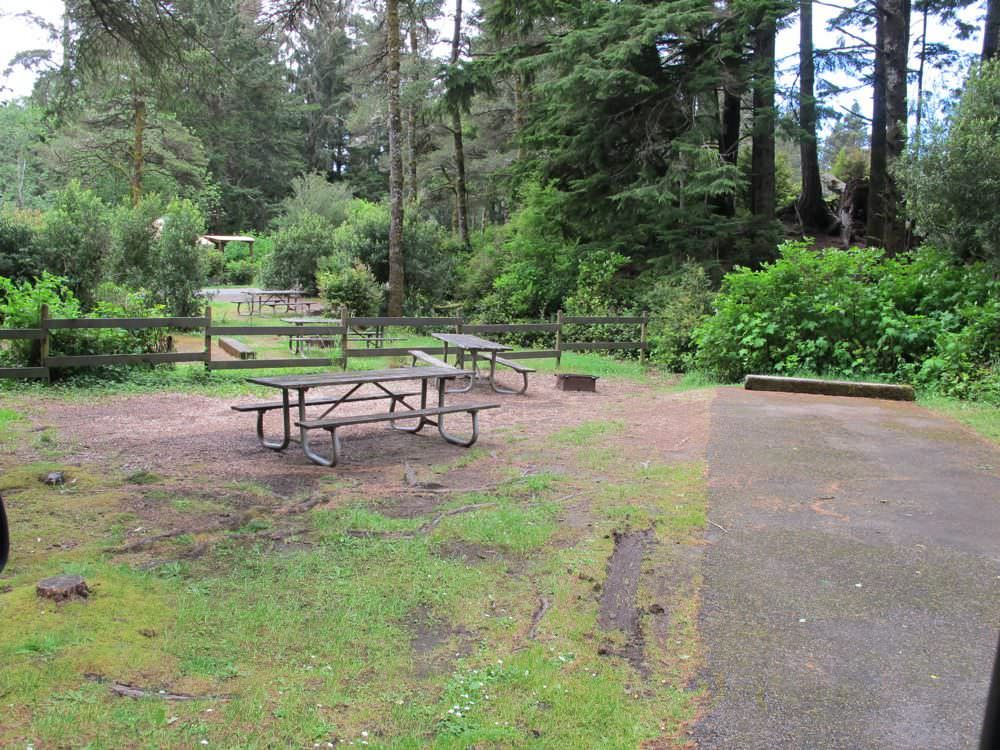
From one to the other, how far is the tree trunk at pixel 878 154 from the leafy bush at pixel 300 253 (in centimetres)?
1800

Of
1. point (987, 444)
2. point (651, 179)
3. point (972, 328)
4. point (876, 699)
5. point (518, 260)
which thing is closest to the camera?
point (876, 699)

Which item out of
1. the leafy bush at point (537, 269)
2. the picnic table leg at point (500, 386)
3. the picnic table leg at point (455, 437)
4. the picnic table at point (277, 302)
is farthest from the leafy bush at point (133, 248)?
the picnic table leg at point (455, 437)

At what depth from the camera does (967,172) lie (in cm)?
1180

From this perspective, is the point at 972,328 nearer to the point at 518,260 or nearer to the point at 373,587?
the point at 373,587

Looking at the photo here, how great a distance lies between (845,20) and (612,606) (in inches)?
1130

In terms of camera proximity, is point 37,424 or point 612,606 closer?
point 612,606

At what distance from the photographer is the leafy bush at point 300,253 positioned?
29062 mm

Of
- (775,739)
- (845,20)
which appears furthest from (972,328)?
(845,20)

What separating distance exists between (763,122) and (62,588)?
19.0 meters

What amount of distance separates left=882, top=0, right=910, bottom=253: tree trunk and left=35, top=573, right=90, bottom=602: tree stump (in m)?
19.4

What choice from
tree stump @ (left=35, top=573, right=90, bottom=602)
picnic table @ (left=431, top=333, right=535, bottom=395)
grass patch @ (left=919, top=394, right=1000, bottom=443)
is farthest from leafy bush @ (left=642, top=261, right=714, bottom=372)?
tree stump @ (left=35, top=573, right=90, bottom=602)

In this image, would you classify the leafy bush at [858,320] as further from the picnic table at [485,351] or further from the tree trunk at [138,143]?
the tree trunk at [138,143]

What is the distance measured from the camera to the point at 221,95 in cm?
930

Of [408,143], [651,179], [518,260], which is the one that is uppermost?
[408,143]
